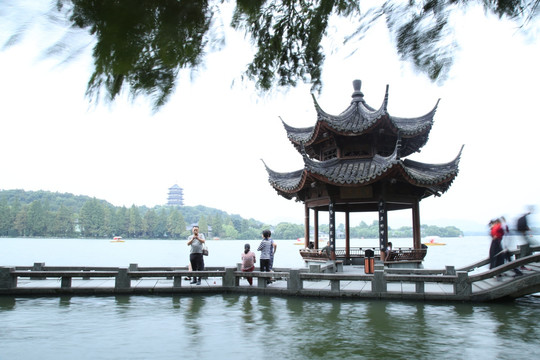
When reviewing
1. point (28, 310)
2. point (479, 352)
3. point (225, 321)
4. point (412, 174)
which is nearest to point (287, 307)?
point (225, 321)

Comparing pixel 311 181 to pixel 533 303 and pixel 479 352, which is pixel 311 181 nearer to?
pixel 533 303

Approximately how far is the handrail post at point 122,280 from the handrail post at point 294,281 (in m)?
4.45

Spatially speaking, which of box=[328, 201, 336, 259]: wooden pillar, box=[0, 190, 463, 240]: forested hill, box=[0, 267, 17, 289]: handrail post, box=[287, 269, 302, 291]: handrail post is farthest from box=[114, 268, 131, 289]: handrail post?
box=[0, 190, 463, 240]: forested hill

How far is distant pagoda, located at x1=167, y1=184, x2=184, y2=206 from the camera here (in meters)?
175

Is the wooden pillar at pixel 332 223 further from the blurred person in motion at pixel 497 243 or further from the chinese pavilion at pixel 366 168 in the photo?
the blurred person in motion at pixel 497 243

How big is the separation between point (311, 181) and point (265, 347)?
9.37m

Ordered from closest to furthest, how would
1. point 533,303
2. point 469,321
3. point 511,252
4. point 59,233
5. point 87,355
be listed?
point 87,355 → point 469,321 → point 533,303 → point 511,252 → point 59,233

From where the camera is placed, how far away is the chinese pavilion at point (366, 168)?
1421 cm

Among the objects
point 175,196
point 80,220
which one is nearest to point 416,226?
point 80,220

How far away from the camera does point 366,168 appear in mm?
14688

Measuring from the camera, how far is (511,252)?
12.9 m

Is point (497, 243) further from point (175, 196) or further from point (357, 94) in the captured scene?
point (175, 196)

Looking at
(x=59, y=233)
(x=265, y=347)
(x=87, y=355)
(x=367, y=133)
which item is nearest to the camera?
(x=87, y=355)

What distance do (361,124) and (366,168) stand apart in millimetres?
1853
